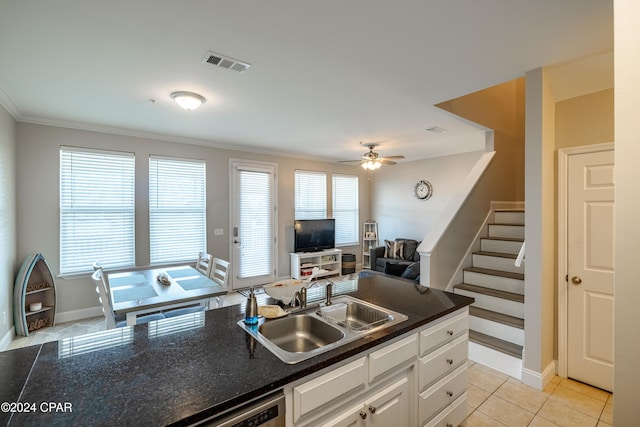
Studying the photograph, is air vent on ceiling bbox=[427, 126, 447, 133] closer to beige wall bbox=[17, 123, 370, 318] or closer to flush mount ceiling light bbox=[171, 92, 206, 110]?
flush mount ceiling light bbox=[171, 92, 206, 110]

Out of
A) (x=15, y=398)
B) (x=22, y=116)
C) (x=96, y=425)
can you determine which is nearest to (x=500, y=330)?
(x=96, y=425)

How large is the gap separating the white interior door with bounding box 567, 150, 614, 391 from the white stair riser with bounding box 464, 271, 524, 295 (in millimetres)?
614

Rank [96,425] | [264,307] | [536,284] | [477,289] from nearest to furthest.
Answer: [96,425], [264,307], [536,284], [477,289]

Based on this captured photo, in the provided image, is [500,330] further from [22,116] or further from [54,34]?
[22,116]

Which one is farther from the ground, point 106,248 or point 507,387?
point 106,248

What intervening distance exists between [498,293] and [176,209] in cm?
469

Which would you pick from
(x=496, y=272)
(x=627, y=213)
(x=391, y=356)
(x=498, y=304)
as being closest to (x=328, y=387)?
(x=391, y=356)

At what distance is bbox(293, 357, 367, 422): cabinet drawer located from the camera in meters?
1.10

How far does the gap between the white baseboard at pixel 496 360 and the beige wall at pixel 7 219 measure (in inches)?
194

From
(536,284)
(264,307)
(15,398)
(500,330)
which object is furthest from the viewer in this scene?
(500,330)

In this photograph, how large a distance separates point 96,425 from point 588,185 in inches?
134

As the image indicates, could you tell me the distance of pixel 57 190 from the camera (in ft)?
12.4

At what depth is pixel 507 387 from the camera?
2.42 meters

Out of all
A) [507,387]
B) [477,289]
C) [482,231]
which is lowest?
[507,387]
